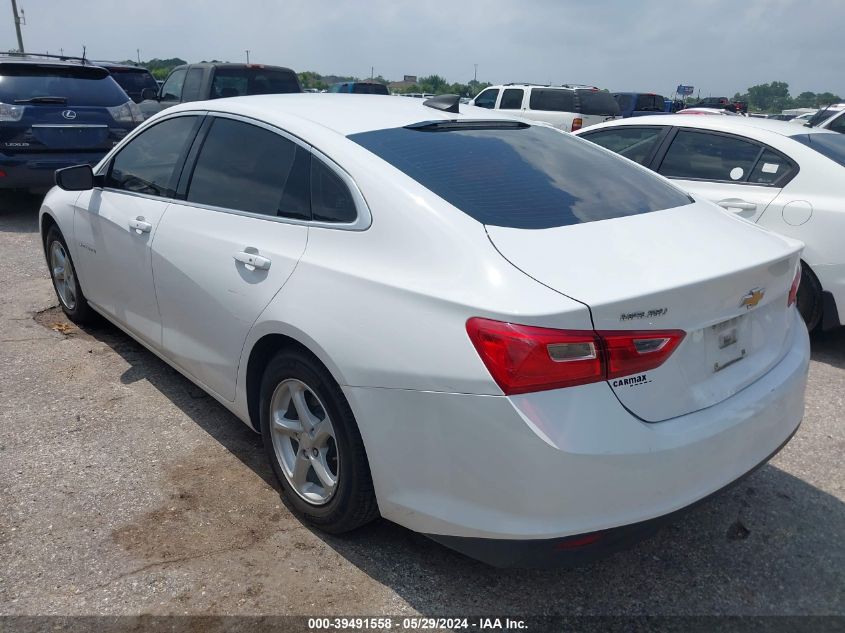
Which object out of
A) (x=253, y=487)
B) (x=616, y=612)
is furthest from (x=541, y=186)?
(x=253, y=487)

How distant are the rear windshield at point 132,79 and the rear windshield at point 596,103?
1005cm

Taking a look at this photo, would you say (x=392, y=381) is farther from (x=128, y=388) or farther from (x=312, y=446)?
(x=128, y=388)

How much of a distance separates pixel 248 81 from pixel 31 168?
215 inches

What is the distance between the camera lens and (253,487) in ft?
10.6

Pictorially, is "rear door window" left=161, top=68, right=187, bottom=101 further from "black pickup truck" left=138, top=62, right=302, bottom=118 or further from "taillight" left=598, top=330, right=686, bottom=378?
"taillight" left=598, top=330, right=686, bottom=378

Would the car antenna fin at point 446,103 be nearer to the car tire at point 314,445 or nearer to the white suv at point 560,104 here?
the car tire at point 314,445

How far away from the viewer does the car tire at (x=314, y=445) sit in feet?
8.39

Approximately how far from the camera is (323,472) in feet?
9.14

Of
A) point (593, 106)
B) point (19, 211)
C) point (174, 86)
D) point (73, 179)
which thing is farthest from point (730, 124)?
point (593, 106)

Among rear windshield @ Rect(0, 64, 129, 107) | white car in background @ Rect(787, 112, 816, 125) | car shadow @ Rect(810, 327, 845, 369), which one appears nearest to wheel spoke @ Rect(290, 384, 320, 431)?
car shadow @ Rect(810, 327, 845, 369)

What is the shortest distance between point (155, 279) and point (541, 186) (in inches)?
78.2

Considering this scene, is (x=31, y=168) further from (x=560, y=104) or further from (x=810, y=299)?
(x=560, y=104)

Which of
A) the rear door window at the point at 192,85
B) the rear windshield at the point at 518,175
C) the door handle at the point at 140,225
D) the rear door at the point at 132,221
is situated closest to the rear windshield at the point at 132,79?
the rear door window at the point at 192,85

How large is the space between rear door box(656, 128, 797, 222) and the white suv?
40.1ft
